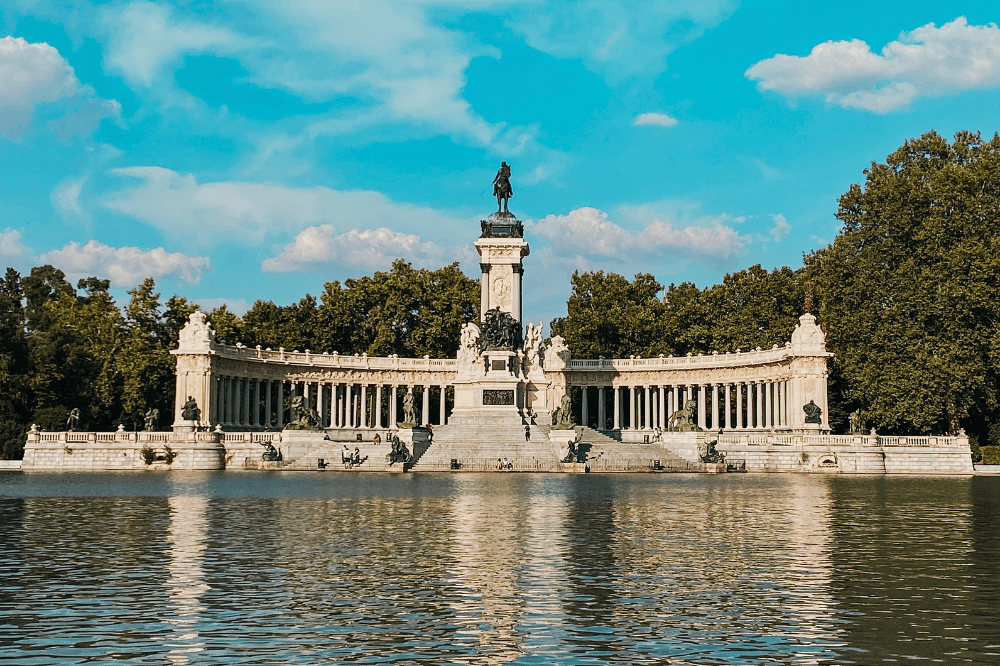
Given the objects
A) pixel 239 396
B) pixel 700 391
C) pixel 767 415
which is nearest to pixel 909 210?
pixel 767 415

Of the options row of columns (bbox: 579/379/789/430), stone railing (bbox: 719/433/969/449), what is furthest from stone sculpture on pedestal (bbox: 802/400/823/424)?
row of columns (bbox: 579/379/789/430)

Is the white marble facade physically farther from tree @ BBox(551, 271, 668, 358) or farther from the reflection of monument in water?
the reflection of monument in water

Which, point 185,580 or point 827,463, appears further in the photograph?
point 827,463

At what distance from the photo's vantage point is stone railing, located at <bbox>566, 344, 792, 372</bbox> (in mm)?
87250

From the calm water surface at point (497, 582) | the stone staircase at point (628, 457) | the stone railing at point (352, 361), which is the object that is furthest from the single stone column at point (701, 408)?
the calm water surface at point (497, 582)

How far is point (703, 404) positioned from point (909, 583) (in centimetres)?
8013

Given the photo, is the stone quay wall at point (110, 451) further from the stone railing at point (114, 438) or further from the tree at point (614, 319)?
the tree at point (614, 319)

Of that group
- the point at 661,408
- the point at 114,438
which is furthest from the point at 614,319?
the point at 114,438

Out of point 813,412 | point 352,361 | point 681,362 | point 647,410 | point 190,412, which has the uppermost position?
point 352,361

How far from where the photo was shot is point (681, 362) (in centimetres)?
A: 9656

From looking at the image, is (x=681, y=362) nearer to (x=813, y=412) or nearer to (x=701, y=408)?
(x=701, y=408)

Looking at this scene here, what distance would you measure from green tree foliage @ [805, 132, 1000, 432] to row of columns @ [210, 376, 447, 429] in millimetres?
35168

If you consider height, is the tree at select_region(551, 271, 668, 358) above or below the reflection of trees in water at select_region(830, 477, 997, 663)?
above

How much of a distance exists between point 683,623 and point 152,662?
727cm
